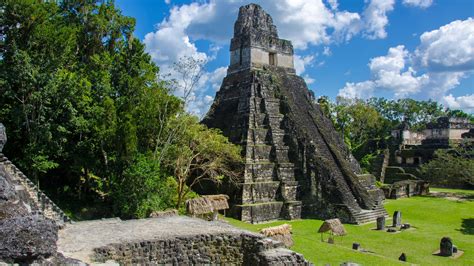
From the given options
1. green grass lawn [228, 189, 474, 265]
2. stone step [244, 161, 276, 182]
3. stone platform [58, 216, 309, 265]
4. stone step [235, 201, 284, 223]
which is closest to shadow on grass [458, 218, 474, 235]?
green grass lawn [228, 189, 474, 265]

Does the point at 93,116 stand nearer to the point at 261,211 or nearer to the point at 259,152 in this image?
the point at 259,152

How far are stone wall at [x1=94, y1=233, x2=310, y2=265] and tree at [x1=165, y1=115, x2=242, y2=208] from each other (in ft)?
25.0

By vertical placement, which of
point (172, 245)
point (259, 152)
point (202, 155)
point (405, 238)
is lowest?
point (405, 238)

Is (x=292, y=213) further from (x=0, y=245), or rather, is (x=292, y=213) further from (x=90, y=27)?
(x=0, y=245)

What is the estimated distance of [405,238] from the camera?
47.6 feet

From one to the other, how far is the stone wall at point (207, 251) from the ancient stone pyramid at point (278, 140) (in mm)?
7625

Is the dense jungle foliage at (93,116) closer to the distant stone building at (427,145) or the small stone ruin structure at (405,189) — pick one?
the small stone ruin structure at (405,189)

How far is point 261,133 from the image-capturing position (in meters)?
19.3

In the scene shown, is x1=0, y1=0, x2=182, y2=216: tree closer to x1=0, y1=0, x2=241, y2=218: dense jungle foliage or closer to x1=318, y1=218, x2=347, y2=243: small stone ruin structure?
x1=0, y1=0, x2=241, y2=218: dense jungle foliage


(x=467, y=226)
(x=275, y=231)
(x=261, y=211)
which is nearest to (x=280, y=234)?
(x=275, y=231)

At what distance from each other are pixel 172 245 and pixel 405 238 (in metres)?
9.78

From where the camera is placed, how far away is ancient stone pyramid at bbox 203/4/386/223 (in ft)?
58.2

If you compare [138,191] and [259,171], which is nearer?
[138,191]

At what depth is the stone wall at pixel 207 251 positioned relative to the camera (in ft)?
26.2
